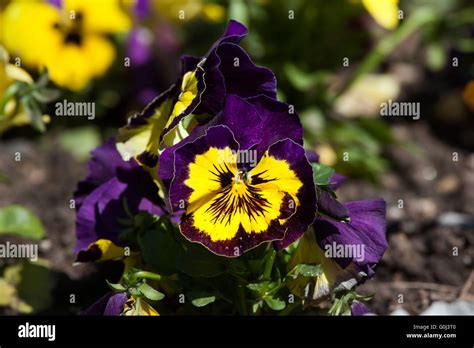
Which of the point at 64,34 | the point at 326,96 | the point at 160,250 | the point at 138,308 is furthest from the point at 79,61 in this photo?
the point at 138,308

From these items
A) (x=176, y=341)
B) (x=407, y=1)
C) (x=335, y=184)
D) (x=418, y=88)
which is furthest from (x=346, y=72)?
(x=176, y=341)

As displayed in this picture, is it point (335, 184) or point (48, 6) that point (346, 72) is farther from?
point (335, 184)

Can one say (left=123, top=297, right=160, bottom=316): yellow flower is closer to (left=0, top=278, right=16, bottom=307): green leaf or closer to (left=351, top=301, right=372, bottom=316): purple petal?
(left=351, top=301, right=372, bottom=316): purple petal

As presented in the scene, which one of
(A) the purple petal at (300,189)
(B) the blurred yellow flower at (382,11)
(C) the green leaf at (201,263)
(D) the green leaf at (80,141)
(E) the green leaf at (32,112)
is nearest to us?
(A) the purple petal at (300,189)

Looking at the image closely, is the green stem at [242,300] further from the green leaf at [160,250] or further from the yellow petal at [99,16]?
the yellow petal at [99,16]

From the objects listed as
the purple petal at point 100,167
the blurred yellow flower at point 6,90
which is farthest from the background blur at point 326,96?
the purple petal at point 100,167
